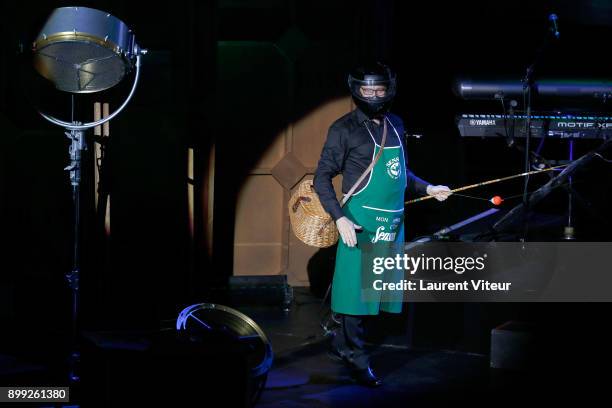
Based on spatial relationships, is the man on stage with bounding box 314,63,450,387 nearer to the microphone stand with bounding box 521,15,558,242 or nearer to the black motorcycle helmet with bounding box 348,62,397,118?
the black motorcycle helmet with bounding box 348,62,397,118

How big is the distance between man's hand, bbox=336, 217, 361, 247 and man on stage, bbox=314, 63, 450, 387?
0.36 ft

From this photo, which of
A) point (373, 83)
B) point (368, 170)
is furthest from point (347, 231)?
point (373, 83)

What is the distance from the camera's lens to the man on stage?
16.9 ft

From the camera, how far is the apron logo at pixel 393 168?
5199mm

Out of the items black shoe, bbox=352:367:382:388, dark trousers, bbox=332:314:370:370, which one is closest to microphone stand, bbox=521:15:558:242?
dark trousers, bbox=332:314:370:370

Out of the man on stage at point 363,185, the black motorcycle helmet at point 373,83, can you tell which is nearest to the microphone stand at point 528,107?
the man on stage at point 363,185

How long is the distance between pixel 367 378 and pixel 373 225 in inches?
37.1

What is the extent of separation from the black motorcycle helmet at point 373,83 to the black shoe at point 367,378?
1.60 meters

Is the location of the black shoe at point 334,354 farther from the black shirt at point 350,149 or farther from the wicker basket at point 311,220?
the black shirt at point 350,149

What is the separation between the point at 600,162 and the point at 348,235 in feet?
12.4

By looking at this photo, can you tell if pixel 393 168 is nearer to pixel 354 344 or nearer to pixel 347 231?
pixel 347 231

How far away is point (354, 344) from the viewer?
17.4ft

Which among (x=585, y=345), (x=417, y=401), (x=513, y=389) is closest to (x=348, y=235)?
(x=417, y=401)

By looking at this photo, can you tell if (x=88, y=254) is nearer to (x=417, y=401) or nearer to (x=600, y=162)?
(x=417, y=401)
